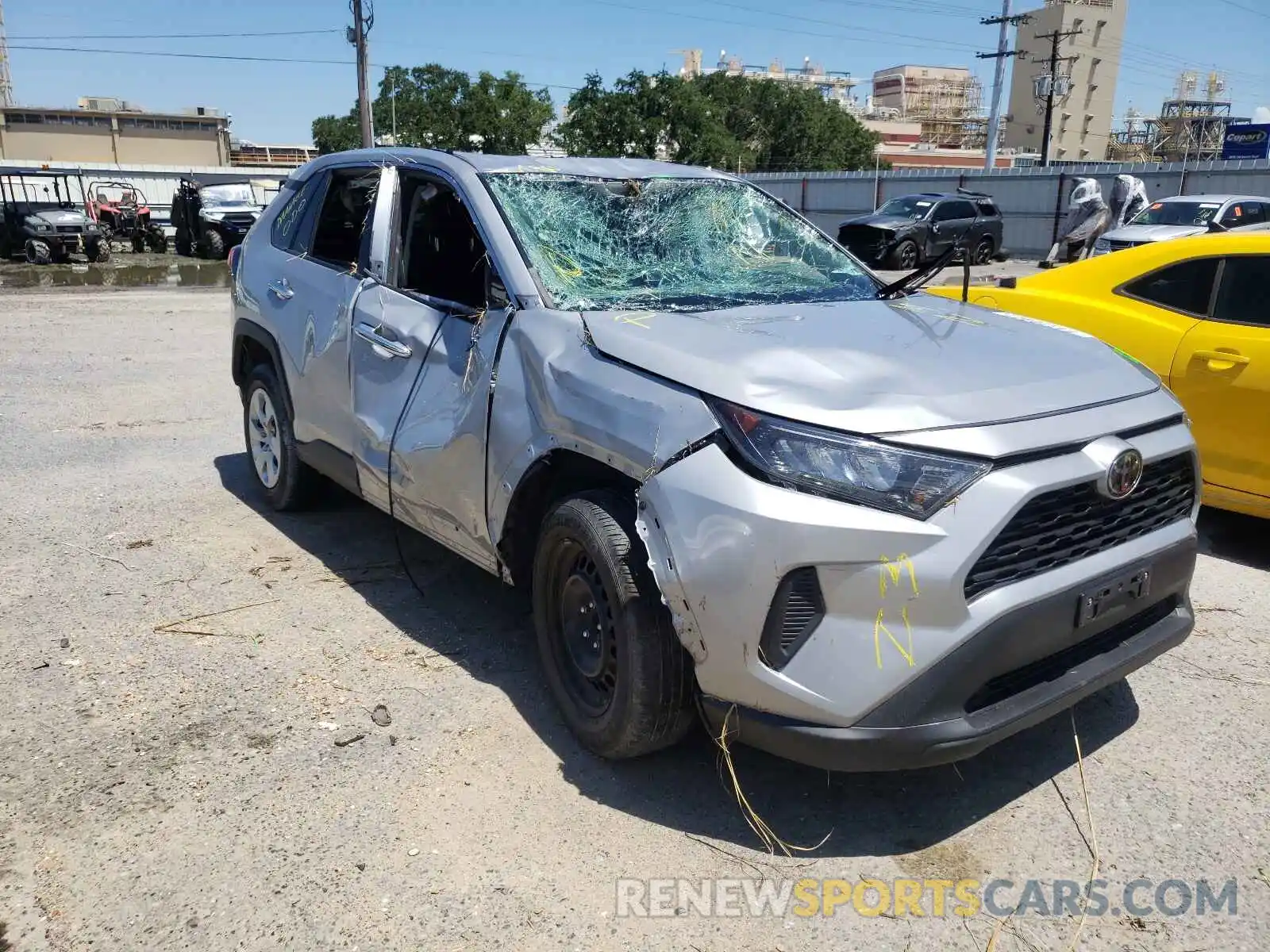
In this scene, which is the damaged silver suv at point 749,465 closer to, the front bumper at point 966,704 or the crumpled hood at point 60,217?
the front bumper at point 966,704

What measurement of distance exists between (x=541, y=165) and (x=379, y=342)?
3.14 feet

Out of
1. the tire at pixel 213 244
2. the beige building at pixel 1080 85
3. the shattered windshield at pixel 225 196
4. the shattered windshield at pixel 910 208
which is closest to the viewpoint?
the shattered windshield at pixel 910 208

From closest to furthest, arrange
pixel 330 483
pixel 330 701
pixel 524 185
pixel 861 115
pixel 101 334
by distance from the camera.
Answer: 1. pixel 330 701
2. pixel 524 185
3. pixel 330 483
4. pixel 101 334
5. pixel 861 115

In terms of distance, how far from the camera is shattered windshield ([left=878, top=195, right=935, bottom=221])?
2353 cm

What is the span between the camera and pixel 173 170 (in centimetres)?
4638

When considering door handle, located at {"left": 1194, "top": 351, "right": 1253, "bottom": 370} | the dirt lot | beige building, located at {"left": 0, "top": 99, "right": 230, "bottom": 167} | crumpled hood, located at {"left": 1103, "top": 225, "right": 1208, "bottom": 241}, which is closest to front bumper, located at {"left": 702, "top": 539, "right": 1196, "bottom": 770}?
the dirt lot

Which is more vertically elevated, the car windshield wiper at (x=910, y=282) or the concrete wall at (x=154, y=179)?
the car windshield wiper at (x=910, y=282)

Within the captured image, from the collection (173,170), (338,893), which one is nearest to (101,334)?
(338,893)

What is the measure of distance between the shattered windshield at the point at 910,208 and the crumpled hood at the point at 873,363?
69.8ft

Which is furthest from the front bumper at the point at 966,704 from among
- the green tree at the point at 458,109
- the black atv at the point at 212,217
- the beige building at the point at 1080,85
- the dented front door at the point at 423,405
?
the beige building at the point at 1080,85

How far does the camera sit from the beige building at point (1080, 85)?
112438 millimetres

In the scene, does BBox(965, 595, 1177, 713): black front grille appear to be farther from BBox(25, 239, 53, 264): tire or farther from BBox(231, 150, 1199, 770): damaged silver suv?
BBox(25, 239, 53, 264): tire

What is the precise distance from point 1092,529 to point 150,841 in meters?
2.73

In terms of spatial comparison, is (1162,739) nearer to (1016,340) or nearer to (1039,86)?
(1016,340)
